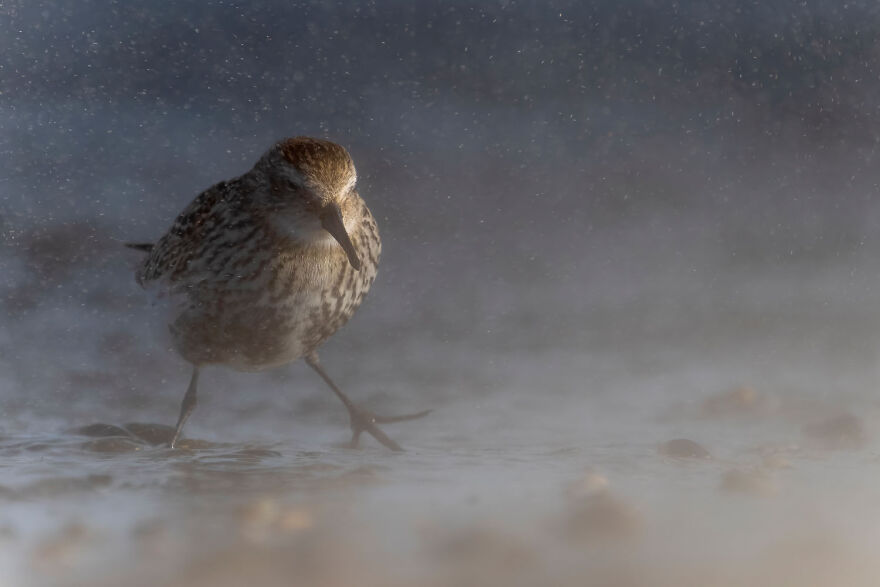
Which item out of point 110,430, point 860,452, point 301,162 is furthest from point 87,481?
point 860,452

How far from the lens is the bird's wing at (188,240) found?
4305 millimetres

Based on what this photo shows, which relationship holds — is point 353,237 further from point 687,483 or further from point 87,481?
point 687,483

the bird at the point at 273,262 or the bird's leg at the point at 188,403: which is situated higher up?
the bird at the point at 273,262

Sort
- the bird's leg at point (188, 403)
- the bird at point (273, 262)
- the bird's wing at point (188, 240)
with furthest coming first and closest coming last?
the bird's leg at point (188, 403)
the bird's wing at point (188, 240)
the bird at point (273, 262)

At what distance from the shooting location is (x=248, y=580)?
1.75 metres

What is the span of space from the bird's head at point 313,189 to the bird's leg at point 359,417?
972 mm

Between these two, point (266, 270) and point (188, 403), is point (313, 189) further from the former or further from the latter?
Result: point (188, 403)

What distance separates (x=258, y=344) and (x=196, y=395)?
789 mm

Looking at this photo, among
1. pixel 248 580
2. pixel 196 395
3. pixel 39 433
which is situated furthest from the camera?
pixel 196 395

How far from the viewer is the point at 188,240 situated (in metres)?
4.44

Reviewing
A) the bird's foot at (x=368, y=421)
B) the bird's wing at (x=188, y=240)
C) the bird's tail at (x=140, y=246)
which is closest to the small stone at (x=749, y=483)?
the bird's foot at (x=368, y=421)

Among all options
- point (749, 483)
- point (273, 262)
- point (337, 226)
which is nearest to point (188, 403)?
point (273, 262)

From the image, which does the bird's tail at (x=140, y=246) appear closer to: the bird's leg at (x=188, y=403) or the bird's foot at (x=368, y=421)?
the bird's leg at (x=188, y=403)

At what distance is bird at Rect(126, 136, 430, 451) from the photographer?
3811 millimetres
